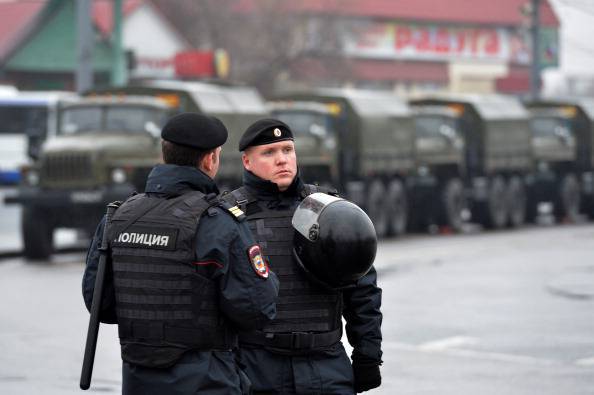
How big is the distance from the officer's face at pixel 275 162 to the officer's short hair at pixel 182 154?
661mm

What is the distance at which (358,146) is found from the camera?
27953mm

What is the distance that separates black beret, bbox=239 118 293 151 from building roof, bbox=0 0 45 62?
1959 inches

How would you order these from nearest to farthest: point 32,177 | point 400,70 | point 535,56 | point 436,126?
point 32,177
point 436,126
point 535,56
point 400,70

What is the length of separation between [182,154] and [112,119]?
17559 millimetres

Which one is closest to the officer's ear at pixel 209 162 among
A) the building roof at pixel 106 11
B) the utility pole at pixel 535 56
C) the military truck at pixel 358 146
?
the military truck at pixel 358 146

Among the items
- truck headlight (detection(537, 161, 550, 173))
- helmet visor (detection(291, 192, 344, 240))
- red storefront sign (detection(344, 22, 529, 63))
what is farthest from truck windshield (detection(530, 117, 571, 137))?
red storefront sign (detection(344, 22, 529, 63))

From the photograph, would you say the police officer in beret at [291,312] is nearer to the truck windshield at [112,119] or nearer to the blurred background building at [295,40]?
the truck windshield at [112,119]

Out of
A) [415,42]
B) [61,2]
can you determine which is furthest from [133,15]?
[415,42]

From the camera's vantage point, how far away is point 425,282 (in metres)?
18.0

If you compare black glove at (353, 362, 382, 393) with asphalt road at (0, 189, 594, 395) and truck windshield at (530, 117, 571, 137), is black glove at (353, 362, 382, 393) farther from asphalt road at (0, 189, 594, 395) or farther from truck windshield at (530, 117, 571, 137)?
truck windshield at (530, 117, 571, 137)

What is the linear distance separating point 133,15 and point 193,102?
37.0 metres

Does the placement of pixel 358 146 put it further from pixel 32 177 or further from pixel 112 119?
pixel 32 177

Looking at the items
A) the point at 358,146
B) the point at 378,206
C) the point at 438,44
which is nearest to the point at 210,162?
the point at 378,206

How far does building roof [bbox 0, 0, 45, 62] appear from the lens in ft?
180
